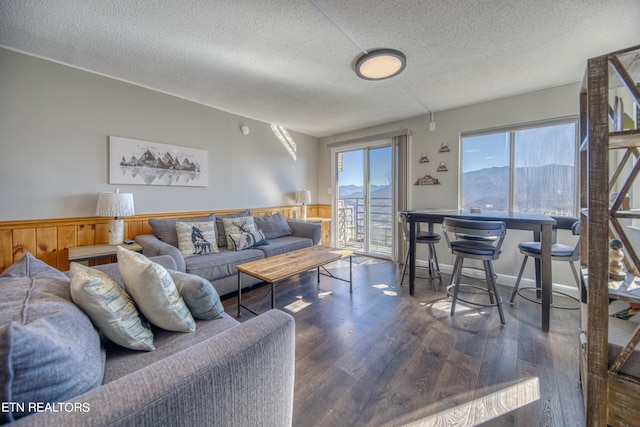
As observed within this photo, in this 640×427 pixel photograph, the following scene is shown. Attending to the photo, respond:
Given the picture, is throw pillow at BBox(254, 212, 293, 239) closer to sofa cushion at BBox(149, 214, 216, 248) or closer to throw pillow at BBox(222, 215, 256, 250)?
throw pillow at BBox(222, 215, 256, 250)

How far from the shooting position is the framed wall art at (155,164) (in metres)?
2.66

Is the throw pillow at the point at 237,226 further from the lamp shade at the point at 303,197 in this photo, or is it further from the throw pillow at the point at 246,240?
the lamp shade at the point at 303,197

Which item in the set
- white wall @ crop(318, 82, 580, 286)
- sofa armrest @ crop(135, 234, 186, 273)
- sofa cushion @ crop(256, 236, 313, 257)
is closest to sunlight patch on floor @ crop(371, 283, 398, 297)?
sofa cushion @ crop(256, 236, 313, 257)

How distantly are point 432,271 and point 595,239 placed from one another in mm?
2083

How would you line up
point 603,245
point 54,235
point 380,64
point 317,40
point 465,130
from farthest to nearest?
point 465,130, point 54,235, point 380,64, point 317,40, point 603,245

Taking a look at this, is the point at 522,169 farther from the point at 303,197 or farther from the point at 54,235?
the point at 54,235

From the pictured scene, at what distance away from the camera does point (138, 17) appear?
5.60ft

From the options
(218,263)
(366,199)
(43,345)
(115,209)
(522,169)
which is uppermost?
(522,169)

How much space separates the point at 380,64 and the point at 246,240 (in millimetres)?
2367

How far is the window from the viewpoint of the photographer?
2.81 metres

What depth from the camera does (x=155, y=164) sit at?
2920mm

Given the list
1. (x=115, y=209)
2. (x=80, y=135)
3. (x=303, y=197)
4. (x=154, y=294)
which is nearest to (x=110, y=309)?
(x=154, y=294)

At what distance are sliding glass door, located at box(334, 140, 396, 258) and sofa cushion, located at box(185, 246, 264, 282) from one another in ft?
7.65

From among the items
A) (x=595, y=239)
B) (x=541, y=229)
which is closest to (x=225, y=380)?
(x=595, y=239)
